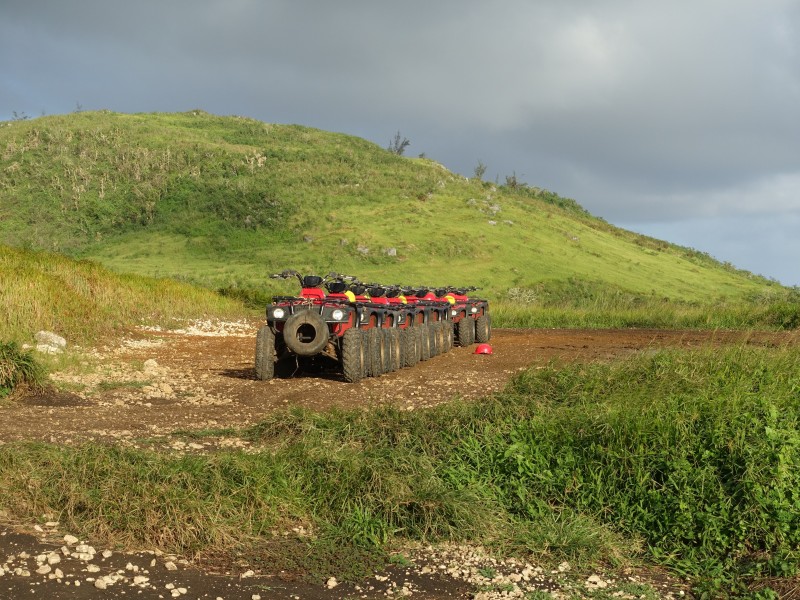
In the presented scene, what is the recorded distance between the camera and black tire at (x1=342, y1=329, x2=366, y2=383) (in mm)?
12062

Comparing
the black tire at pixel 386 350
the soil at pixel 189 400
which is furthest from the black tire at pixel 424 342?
the black tire at pixel 386 350

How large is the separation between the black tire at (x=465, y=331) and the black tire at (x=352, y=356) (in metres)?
6.89

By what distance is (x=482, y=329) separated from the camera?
64.4ft

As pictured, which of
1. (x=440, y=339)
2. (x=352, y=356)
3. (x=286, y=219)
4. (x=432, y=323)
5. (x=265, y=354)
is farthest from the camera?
(x=286, y=219)

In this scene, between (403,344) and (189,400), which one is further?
(403,344)

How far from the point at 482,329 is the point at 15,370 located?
11.5 m

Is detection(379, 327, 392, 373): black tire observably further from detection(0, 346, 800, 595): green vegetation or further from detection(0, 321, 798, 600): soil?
detection(0, 346, 800, 595): green vegetation

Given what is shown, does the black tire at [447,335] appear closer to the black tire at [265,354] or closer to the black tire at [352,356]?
the black tire at [352,356]

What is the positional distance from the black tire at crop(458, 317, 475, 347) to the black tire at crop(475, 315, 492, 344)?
0.43 m

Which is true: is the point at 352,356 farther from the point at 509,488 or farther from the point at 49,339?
the point at 509,488

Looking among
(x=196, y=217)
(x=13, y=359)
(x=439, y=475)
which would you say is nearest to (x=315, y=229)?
(x=196, y=217)

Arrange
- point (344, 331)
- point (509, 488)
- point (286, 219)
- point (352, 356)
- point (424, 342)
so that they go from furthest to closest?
point (286, 219) → point (424, 342) → point (344, 331) → point (352, 356) → point (509, 488)

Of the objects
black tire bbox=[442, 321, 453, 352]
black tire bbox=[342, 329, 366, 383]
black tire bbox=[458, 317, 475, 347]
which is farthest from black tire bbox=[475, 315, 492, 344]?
black tire bbox=[342, 329, 366, 383]

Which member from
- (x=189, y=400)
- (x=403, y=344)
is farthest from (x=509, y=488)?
(x=403, y=344)
